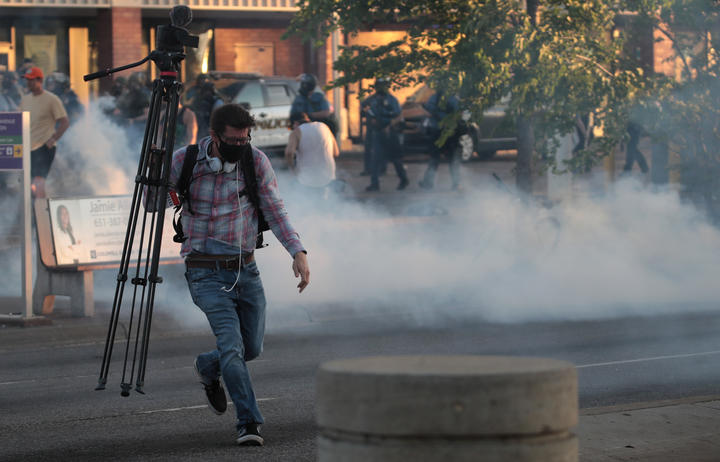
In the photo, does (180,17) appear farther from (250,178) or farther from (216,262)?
(216,262)

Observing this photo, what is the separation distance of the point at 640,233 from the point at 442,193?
18.0ft

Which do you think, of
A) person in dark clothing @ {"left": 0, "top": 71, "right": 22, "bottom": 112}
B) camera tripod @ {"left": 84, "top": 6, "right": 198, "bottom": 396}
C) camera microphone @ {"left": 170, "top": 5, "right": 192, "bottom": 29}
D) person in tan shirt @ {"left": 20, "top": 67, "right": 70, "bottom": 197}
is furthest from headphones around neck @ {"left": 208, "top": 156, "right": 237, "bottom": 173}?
person in dark clothing @ {"left": 0, "top": 71, "right": 22, "bottom": 112}

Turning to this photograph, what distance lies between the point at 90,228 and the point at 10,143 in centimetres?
114

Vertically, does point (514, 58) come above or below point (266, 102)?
above

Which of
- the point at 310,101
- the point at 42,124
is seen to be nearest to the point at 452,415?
the point at 42,124

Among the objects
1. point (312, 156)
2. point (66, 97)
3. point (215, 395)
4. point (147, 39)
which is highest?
point (147, 39)

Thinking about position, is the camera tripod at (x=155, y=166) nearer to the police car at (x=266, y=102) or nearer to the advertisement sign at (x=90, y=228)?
the advertisement sign at (x=90, y=228)

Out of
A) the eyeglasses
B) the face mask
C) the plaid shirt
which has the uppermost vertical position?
the eyeglasses

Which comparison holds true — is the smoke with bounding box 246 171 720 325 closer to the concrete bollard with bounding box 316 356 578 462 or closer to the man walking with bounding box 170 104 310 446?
the man walking with bounding box 170 104 310 446

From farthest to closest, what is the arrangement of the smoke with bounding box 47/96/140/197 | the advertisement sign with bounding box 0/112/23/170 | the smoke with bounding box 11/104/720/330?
the smoke with bounding box 47/96/140/197, the smoke with bounding box 11/104/720/330, the advertisement sign with bounding box 0/112/23/170

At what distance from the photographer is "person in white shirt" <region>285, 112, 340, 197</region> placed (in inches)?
569

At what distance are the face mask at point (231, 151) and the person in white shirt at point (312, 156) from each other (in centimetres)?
844

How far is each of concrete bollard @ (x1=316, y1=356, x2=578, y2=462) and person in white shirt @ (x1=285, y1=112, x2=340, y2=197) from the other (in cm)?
1135

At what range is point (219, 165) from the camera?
5961mm
